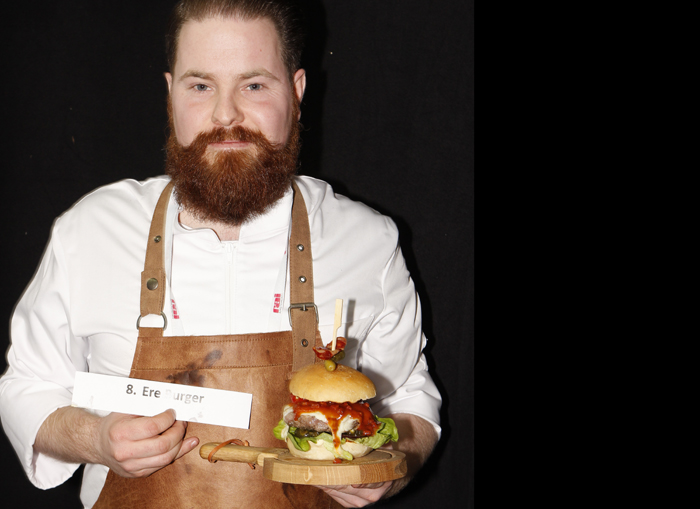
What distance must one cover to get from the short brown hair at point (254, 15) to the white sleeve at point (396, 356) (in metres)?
0.63

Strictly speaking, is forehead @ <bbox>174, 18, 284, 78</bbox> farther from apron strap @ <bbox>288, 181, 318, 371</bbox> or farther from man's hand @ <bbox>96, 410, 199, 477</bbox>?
man's hand @ <bbox>96, 410, 199, 477</bbox>

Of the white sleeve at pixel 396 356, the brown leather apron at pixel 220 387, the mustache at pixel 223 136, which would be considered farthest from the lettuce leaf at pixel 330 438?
the mustache at pixel 223 136

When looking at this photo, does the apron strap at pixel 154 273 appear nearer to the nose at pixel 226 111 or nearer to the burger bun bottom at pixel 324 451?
the nose at pixel 226 111

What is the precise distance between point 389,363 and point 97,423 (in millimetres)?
761

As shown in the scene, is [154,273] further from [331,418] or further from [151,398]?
[331,418]

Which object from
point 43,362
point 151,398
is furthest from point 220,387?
point 43,362

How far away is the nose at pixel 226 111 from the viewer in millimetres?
1548

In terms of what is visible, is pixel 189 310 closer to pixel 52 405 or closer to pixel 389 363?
pixel 52 405

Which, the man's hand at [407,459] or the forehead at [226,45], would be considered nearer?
the man's hand at [407,459]

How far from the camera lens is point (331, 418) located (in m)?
1.26

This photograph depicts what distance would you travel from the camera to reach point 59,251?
1.63 m

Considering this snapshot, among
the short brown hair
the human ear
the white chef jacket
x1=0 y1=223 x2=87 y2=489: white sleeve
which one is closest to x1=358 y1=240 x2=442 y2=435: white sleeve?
the white chef jacket

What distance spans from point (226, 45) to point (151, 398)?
865 mm
